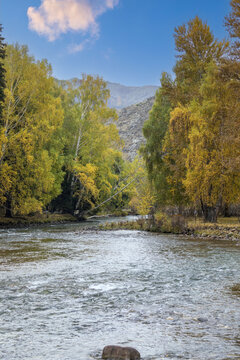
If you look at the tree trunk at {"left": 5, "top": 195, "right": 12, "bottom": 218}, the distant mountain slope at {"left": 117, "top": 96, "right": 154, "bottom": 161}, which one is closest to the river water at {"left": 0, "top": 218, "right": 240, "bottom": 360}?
the tree trunk at {"left": 5, "top": 195, "right": 12, "bottom": 218}

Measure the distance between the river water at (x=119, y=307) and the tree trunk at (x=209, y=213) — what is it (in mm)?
13797

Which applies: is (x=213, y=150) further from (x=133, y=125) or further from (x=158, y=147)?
(x=133, y=125)

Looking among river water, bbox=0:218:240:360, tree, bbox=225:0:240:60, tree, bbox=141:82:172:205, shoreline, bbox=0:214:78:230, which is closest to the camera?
river water, bbox=0:218:240:360

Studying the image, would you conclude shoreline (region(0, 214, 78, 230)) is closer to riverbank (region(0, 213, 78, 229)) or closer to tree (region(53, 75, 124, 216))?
riverbank (region(0, 213, 78, 229))

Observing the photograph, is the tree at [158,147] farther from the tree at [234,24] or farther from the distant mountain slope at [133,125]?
the distant mountain slope at [133,125]

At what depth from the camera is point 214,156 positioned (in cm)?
2667

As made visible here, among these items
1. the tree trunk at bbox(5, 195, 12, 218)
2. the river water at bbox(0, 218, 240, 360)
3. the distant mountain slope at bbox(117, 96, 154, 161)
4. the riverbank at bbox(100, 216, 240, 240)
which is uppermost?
the distant mountain slope at bbox(117, 96, 154, 161)

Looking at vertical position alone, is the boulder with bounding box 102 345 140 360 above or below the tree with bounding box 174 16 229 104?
below

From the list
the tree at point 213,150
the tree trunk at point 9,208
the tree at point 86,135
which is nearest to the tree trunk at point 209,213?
the tree at point 213,150

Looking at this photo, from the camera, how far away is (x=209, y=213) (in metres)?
28.8

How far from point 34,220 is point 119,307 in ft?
91.7

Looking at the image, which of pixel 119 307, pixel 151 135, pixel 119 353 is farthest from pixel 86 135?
pixel 119 353

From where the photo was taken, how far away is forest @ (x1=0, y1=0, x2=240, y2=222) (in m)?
26.4

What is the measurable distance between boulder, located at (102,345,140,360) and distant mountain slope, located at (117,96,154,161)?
13462 centimetres
